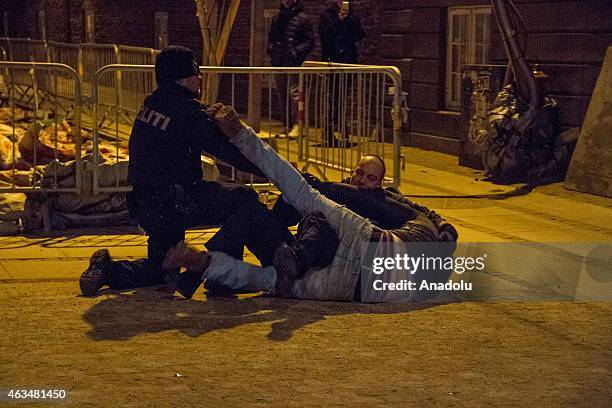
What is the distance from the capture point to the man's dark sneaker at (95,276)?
26.2 feet

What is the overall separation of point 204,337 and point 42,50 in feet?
52.9

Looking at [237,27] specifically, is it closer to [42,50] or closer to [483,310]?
[42,50]

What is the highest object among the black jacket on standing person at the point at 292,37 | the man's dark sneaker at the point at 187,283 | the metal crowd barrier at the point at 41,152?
the black jacket on standing person at the point at 292,37

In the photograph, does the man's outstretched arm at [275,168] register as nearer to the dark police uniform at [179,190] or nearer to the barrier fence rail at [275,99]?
the dark police uniform at [179,190]

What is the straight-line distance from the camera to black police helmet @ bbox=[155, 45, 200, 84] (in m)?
8.22

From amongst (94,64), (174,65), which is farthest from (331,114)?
(94,64)

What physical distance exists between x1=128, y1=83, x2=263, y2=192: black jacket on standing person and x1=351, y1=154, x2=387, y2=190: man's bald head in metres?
0.69

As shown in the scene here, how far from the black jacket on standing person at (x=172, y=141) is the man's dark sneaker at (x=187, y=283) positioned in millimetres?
614

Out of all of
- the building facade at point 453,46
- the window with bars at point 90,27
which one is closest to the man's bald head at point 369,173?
the building facade at point 453,46

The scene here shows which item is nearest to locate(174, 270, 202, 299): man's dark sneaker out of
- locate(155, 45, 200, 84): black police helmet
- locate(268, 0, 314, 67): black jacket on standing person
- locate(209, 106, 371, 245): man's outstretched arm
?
locate(209, 106, 371, 245): man's outstretched arm

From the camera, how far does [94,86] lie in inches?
410

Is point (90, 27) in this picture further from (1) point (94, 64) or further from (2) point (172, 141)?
(2) point (172, 141)

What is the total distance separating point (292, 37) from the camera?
17.4 metres

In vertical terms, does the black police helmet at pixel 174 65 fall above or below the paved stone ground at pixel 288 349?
above
